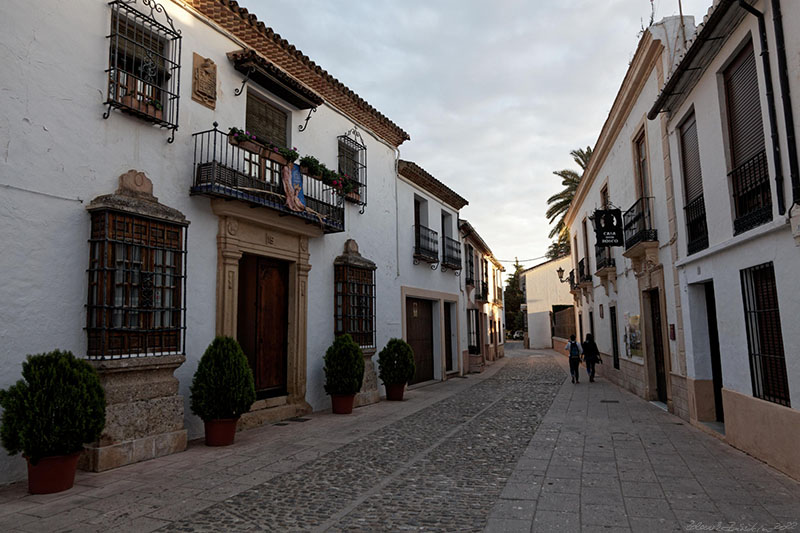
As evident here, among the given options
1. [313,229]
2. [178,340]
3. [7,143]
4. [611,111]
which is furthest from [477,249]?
[7,143]

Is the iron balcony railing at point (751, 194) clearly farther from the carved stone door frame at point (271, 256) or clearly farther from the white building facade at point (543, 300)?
the white building facade at point (543, 300)

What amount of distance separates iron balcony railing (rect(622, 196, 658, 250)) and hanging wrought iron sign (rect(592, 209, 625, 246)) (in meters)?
0.17

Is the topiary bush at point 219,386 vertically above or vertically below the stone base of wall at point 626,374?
above

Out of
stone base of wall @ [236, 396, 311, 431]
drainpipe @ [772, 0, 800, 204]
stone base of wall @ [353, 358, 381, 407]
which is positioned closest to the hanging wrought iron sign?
stone base of wall @ [353, 358, 381, 407]

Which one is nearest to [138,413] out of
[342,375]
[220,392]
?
[220,392]

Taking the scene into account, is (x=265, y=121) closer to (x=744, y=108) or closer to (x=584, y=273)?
(x=744, y=108)

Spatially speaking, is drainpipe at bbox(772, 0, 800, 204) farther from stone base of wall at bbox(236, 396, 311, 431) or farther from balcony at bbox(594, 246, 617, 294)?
balcony at bbox(594, 246, 617, 294)

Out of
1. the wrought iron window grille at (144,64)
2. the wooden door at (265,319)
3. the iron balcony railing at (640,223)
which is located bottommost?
the wooden door at (265,319)

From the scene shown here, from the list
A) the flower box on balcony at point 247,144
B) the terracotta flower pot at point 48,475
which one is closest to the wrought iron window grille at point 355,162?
the flower box on balcony at point 247,144

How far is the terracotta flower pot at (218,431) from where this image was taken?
653 centimetres

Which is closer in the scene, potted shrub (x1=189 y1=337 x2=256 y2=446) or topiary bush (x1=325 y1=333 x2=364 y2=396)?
potted shrub (x1=189 y1=337 x2=256 y2=446)

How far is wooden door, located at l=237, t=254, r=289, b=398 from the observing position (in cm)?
828

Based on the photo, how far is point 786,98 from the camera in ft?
16.2

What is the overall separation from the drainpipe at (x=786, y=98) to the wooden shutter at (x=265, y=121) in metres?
6.91
